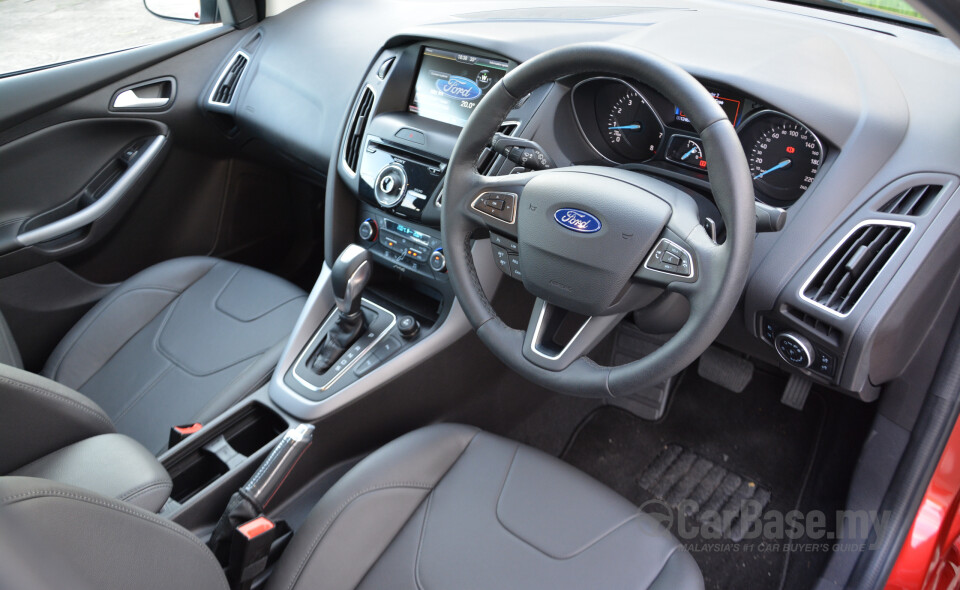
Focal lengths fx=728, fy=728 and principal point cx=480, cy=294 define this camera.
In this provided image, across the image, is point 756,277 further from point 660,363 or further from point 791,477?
point 791,477

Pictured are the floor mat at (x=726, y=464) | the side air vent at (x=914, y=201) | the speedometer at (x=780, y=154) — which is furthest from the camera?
the floor mat at (x=726, y=464)

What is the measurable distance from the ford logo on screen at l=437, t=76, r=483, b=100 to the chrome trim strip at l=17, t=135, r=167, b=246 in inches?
40.3

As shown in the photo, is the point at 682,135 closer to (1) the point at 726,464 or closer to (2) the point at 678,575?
(2) the point at 678,575

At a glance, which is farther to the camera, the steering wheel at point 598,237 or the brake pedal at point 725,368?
the brake pedal at point 725,368

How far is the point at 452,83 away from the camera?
167 centimetres

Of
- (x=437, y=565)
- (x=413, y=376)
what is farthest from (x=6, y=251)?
(x=437, y=565)

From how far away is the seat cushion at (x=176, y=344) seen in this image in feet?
5.49

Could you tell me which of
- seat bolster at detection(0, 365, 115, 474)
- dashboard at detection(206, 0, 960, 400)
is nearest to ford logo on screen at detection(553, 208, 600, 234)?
dashboard at detection(206, 0, 960, 400)

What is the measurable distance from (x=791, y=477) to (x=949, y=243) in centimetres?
93

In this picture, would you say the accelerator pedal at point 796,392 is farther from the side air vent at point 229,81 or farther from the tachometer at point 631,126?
the side air vent at point 229,81

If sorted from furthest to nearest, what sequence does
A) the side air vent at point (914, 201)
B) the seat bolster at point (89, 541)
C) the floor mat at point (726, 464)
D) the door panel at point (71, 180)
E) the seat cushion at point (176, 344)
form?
the door panel at point (71, 180) → the floor mat at point (726, 464) → the seat cushion at point (176, 344) → the side air vent at point (914, 201) → the seat bolster at point (89, 541)

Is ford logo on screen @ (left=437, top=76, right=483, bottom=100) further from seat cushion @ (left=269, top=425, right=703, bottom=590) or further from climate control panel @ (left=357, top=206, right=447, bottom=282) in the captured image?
seat cushion @ (left=269, top=425, right=703, bottom=590)

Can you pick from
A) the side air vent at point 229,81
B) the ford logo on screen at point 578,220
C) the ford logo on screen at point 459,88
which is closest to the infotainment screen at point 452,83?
the ford logo on screen at point 459,88

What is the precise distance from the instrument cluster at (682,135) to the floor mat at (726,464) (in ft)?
2.81
